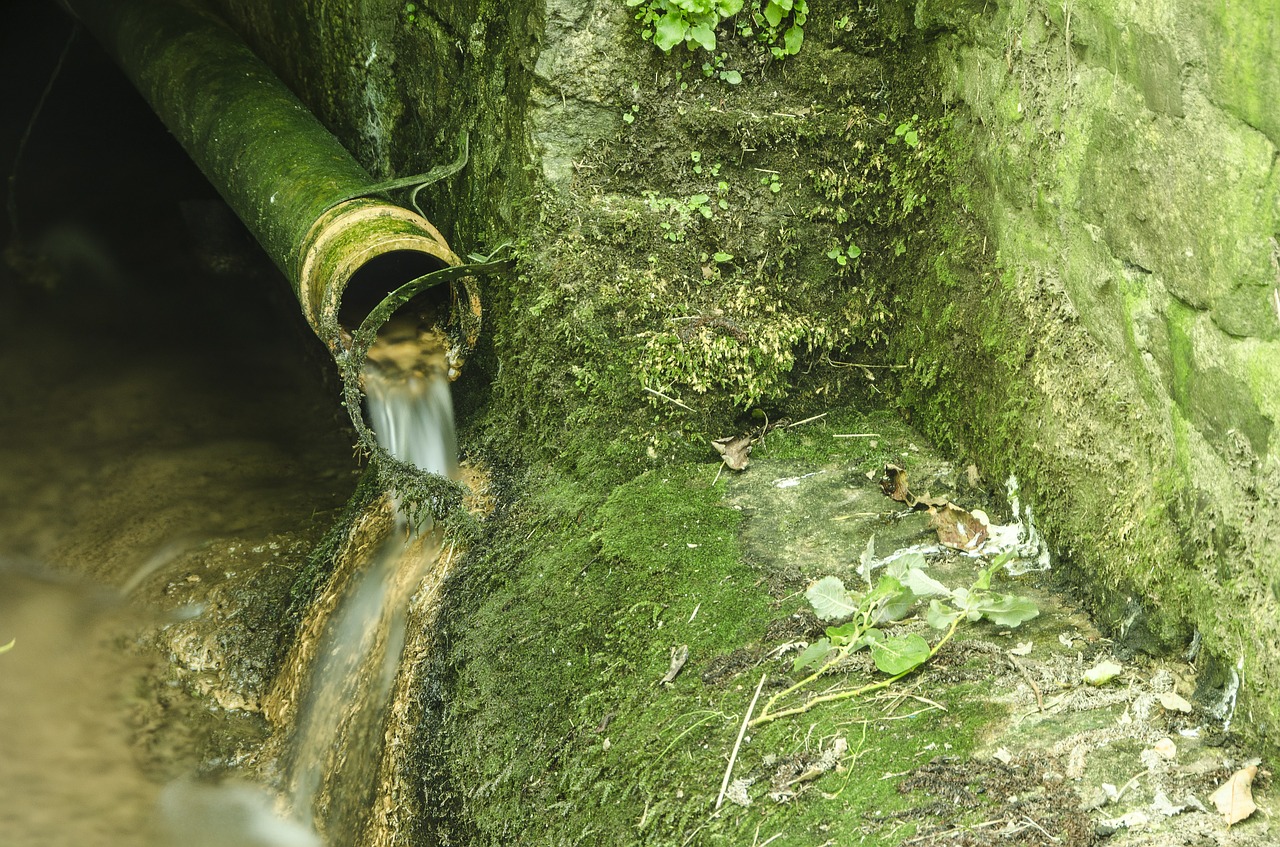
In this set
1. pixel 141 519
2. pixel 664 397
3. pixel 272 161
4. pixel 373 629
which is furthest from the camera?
pixel 141 519

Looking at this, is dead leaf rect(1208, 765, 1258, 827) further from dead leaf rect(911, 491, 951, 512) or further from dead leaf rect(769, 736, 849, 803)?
dead leaf rect(911, 491, 951, 512)

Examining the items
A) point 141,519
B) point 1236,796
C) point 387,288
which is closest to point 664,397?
point 387,288

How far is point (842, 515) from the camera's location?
9.73 feet

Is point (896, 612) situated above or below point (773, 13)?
below

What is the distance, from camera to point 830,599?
2.43 m

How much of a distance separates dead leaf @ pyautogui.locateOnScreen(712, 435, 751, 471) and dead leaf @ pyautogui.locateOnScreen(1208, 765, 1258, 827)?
5.51 ft

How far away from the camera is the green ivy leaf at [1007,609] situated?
2328 millimetres

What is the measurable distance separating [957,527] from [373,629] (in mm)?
2097

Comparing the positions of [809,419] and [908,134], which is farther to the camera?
[809,419]

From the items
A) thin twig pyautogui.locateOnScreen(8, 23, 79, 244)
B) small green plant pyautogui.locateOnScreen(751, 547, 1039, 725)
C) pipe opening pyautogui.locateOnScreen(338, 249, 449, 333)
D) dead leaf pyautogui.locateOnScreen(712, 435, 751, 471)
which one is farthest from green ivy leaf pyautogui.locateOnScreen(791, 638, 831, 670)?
thin twig pyautogui.locateOnScreen(8, 23, 79, 244)

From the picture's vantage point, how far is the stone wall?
5.99ft

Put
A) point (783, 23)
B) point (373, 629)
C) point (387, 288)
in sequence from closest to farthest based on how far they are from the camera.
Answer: point (783, 23)
point (373, 629)
point (387, 288)

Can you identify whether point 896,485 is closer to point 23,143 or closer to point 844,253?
point 844,253

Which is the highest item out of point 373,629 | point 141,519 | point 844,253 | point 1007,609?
point 844,253
